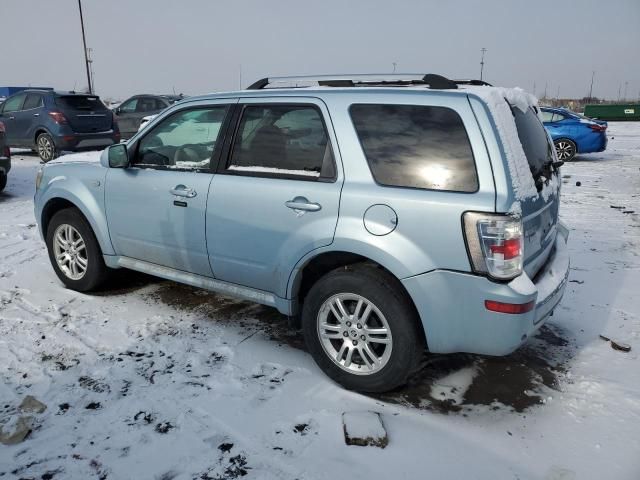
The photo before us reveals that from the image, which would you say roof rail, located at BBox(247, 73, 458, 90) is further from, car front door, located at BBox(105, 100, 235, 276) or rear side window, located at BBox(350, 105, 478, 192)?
car front door, located at BBox(105, 100, 235, 276)

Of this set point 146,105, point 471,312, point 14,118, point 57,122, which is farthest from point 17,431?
point 146,105

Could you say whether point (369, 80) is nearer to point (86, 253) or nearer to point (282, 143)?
point (282, 143)

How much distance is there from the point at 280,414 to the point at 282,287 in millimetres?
817

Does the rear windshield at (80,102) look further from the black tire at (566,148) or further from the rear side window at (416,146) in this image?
the black tire at (566,148)

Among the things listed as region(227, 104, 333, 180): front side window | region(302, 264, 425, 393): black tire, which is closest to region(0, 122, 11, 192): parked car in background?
region(227, 104, 333, 180): front side window

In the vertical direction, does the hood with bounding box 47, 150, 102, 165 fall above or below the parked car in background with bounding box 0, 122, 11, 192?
above

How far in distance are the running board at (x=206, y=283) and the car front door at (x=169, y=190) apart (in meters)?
0.05

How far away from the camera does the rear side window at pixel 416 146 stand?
265 centimetres

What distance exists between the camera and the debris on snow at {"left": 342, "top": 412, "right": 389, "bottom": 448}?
103 inches

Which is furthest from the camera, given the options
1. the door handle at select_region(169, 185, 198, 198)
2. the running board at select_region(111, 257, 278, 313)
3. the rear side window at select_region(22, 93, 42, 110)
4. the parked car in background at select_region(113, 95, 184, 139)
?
the parked car in background at select_region(113, 95, 184, 139)

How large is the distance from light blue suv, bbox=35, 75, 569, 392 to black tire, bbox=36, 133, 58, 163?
9.37 m

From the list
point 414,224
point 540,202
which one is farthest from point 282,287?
point 540,202

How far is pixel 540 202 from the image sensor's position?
293 cm

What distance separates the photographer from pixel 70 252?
459cm
